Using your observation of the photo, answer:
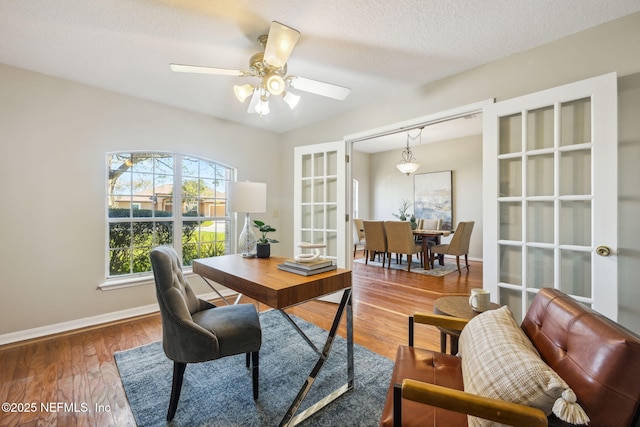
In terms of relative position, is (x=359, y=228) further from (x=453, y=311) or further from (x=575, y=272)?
(x=453, y=311)

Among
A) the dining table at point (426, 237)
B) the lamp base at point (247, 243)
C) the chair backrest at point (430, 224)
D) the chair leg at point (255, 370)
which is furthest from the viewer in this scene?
the chair backrest at point (430, 224)

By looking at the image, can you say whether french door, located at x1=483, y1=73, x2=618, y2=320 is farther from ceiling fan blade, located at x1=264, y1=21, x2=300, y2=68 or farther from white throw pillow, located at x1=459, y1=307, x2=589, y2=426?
ceiling fan blade, located at x1=264, y1=21, x2=300, y2=68

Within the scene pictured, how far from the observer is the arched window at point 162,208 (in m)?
2.94

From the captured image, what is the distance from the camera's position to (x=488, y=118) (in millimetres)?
2139

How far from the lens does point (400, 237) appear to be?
5.00m

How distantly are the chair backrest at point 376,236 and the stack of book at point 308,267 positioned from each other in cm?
366

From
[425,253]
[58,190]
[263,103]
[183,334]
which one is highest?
[263,103]

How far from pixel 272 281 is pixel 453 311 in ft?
3.53

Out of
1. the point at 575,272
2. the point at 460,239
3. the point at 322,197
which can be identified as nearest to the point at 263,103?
the point at 322,197

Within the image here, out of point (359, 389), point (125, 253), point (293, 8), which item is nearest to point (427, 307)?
point (359, 389)

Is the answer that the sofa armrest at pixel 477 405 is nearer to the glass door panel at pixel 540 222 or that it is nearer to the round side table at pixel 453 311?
the round side table at pixel 453 311

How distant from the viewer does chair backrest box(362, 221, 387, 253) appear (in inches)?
209

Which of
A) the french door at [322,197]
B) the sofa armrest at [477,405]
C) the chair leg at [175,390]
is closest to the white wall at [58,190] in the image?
the french door at [322,197]

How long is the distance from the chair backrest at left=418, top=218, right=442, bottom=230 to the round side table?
4.84 m
